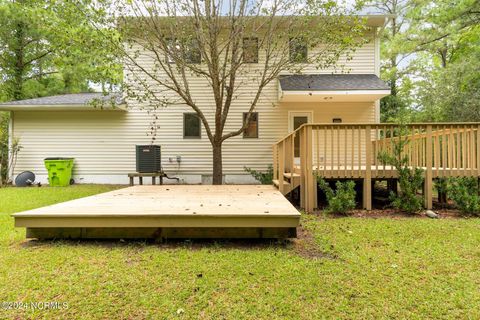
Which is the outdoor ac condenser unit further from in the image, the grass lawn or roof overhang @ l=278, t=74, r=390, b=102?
the grass lawn

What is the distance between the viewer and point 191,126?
30.6ft

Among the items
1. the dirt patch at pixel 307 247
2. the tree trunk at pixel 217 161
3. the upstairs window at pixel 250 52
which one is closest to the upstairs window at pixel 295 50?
the upstairs window at pixel 250 52

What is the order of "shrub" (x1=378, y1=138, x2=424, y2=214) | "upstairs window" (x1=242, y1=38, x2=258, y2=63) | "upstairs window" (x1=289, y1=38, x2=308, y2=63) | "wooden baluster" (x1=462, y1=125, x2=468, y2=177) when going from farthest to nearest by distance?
1. "upstairs window" (x1=242, y1=38, x2=258, y2=63)
2. "upstairs window" (x1=289, y1=38, x2=308, y2=63)
3. "wooden baluster" (x1=462, y1=125, x2=468, y2=177)
4. "shrub" (x1=378, y1=138, x2=424, y2=214)

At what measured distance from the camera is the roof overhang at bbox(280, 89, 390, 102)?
7.54 metres

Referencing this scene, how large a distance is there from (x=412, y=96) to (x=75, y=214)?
16429 mm

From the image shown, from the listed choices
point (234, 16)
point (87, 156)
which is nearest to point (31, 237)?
point (234, 16)

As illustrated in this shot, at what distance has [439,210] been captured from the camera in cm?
484

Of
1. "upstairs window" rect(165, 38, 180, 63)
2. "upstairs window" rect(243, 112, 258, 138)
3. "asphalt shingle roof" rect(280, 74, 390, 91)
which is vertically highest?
"upstairs window" rect(165, 38, 180, 63)

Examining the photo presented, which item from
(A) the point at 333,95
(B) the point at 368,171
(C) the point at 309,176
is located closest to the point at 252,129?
(A) the point at 333,95

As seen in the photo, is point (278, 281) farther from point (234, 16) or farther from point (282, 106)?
point (282, 106)

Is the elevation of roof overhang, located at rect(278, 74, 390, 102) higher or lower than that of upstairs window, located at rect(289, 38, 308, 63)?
lower

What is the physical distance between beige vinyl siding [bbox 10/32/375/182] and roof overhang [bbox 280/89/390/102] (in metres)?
0.63

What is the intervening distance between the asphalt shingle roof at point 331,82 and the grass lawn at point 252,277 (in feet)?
17.4

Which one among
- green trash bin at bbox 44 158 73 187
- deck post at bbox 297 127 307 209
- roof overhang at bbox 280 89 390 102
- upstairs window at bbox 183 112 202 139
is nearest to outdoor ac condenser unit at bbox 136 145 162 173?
upstairs window at bbox 183 112 202 139
